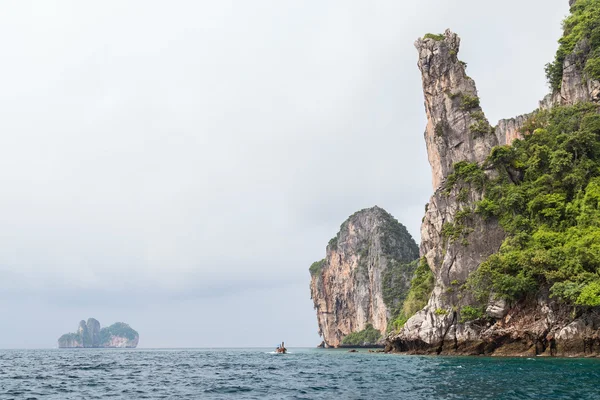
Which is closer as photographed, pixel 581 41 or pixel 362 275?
pixel 581 41

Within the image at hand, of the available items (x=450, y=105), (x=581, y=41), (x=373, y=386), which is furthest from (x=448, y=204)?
(x=373, y=386)

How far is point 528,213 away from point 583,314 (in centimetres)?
A: 1668

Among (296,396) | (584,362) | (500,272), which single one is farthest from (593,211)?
(296,396)

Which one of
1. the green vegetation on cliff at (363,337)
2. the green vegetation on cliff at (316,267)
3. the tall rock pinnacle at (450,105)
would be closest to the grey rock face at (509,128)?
the tall rock pinnacle at (450,105)

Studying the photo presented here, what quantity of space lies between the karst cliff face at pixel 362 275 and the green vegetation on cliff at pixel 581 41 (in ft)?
236

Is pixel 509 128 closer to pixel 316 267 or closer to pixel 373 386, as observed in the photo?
pixel 373 386

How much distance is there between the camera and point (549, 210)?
54.8 metres

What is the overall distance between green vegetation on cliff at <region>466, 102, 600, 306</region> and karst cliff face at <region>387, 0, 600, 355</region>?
1.69 m

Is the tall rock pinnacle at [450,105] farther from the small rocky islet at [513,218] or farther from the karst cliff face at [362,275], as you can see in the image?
the karst cliff face at [362,275]

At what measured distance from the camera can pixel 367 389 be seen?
87.1 feet

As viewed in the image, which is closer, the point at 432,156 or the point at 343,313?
the point at 432,156

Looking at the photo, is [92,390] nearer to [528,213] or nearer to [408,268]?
[528,213]

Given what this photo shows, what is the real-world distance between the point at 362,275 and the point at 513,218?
3931 inches

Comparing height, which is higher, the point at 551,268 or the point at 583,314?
the point at 551,268
